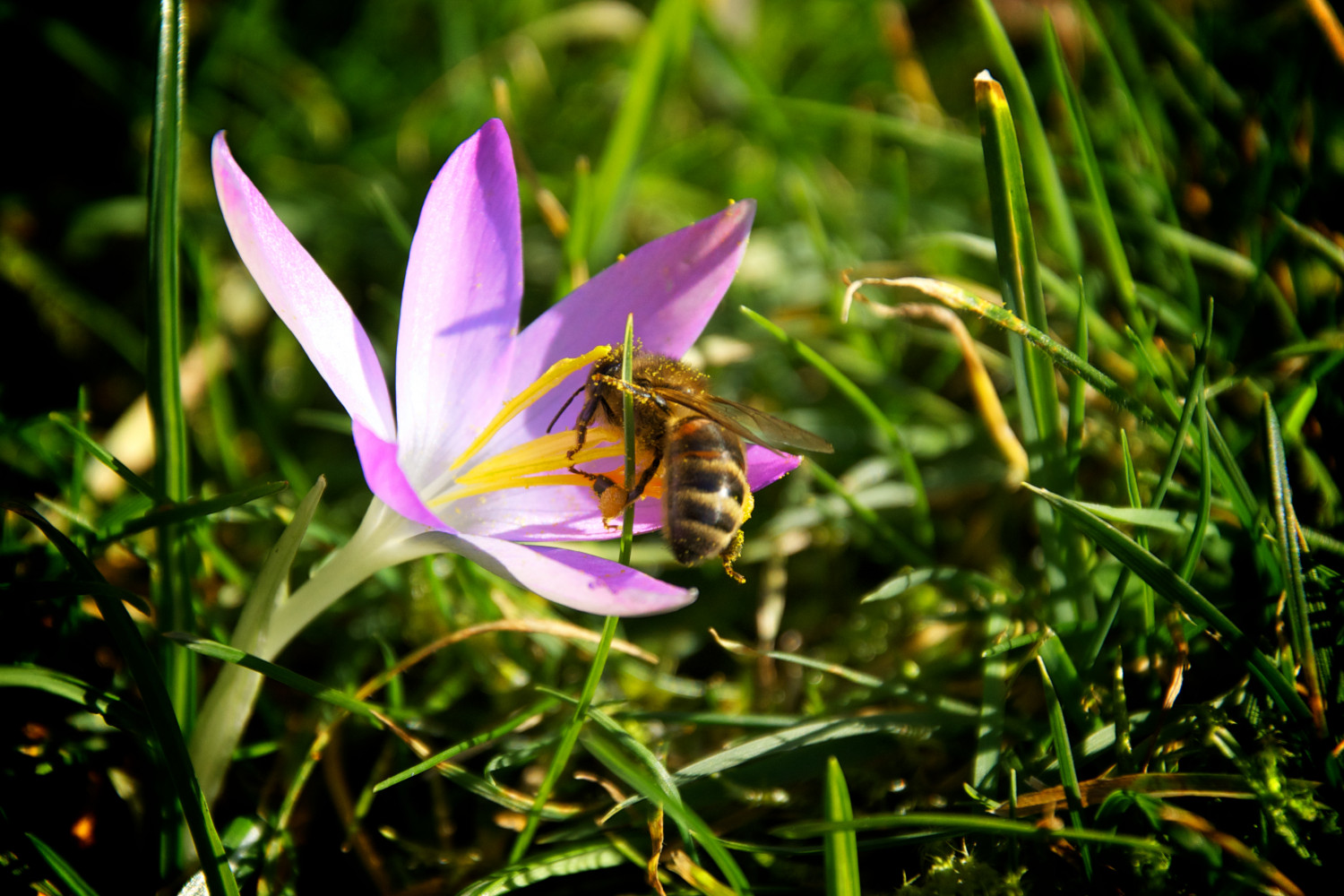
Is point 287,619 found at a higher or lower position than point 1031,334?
lower

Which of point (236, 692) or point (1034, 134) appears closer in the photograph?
point (236, 692)

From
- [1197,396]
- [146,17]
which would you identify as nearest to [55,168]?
[146,17]

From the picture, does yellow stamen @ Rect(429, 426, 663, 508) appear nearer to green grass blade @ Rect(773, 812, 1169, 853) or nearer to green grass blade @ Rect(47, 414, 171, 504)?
green grass blade @ Rect(47, 414, 171, 504)

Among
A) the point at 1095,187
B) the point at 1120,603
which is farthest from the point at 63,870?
the point at 1095,187

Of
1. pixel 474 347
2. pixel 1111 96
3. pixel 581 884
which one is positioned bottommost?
pixel 581 884

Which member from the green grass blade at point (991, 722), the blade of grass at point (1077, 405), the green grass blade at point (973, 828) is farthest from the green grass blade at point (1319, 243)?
the green grass blade at point (973, 828)

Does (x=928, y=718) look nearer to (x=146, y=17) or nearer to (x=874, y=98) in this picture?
(x=874, y=98)

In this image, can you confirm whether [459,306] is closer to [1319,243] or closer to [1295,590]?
[1295,590]

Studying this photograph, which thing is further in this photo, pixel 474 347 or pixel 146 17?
pixel 146 17
